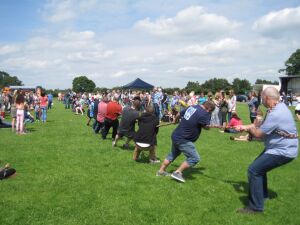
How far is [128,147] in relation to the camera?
11.2 metres

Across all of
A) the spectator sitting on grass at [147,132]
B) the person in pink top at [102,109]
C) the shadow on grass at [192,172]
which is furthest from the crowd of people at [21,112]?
the shadow on grass at [192,172]

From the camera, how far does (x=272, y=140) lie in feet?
17.8

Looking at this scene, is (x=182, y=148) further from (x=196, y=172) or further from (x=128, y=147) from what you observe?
(x=128, y=147)

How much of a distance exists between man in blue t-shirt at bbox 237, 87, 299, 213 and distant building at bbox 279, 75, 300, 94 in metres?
54.7

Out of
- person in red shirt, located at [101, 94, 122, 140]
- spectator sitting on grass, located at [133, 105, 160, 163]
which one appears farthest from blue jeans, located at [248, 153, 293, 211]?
person in red shirt, located at [101, 94, 122, 140]

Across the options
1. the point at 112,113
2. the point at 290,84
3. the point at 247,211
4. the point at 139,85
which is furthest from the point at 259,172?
the point at 290,84

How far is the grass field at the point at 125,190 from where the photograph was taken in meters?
5.35

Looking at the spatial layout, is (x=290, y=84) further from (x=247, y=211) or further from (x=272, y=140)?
(x=247, y=211)

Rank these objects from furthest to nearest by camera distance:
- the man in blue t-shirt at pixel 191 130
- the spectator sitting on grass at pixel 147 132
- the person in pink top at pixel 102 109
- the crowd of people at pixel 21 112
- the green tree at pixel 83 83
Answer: the green tree at pixel 83 83, the crowd of people at pixel 21 112, the person in pink top at pixel 102 109, the spectator sitting on grass at pixel 147 132, the man in blue t-shirt at pixel 191 130

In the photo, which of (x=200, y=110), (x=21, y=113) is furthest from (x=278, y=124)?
(x=21, y=113)

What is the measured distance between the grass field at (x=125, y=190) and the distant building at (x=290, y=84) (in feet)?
166

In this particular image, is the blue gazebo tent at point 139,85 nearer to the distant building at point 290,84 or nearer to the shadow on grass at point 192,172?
the shadow on grass at point 192,172

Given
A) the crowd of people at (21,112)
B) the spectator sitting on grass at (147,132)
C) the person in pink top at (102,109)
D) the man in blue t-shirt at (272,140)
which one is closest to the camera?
the man in blue t-shirt at (272,140)

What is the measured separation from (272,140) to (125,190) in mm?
2992
